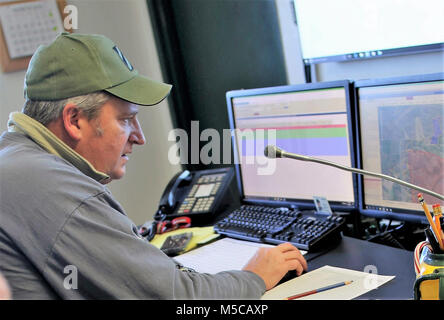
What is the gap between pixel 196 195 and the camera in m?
1.93

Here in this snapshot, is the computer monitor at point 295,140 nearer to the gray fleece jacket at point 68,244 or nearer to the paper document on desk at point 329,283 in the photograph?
the paper document on desk at point 329,283

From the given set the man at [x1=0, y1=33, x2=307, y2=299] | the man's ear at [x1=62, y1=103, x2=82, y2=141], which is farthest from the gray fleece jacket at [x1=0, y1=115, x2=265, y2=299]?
the man's ear at [x1=62, y1=103, x2=82, y2=141]

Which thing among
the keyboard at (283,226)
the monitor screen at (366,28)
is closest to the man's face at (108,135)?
the keyboard at (283,226)

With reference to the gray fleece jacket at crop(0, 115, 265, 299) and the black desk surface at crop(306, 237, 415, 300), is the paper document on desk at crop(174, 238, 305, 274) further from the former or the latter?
the gray fleece jacket at crop(0, 115, 265, 299)

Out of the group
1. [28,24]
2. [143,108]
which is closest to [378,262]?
[143,108]

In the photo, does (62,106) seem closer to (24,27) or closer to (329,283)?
(329,283)

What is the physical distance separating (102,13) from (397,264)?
200 cm

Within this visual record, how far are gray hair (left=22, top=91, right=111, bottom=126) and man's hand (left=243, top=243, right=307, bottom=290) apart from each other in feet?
1.63

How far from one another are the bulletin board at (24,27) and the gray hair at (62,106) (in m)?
1.44

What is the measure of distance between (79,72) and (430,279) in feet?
2.66

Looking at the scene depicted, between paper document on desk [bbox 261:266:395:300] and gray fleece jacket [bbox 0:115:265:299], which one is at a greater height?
gray fleece jacket [bbox 0:115:265:299]

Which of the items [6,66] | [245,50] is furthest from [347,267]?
[6,66]

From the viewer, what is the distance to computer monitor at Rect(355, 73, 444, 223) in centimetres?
133

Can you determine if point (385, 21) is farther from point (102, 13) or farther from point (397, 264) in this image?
point (102, 13)
